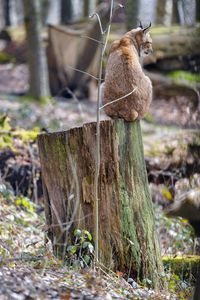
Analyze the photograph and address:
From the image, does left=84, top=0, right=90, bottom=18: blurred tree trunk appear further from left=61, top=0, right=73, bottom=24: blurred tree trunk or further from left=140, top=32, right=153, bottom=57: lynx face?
left=140, top=32, right=153, bottom=57: lynx face

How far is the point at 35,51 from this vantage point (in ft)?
52.0

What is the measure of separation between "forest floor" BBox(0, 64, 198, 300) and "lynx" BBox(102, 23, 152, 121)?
92 centimetres

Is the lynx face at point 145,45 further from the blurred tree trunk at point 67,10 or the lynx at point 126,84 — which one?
the blurred tree trunk at point 67,10

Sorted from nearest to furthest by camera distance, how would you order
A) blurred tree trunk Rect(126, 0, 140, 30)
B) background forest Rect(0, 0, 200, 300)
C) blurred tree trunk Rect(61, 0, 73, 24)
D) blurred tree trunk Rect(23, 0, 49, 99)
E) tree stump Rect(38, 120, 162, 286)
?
1. background forest Rect(0, 0, 200, 300)
2. tree stump Rect(38, 120, 162, 286)
3. blurred tree trunk Rect(126, 0, 140, 30)
4. blurred tree trunk Rect(23, 0, 49, 99)
5. blurred tree trunk Rect(61, 0, 73, 24)

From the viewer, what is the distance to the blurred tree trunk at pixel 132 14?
14.7 meters

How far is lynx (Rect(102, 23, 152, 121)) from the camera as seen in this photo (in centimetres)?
697

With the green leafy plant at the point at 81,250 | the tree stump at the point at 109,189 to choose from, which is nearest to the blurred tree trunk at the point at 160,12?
Result: the tree stump at the point at 109,189

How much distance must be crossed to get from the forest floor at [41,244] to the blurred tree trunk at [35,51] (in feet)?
3.65

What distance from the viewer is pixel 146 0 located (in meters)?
19.6

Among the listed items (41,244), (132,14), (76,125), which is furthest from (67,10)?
(41,244)

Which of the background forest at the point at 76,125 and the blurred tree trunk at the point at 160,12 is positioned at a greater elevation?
the blurred tree trunk at the point at 160,12

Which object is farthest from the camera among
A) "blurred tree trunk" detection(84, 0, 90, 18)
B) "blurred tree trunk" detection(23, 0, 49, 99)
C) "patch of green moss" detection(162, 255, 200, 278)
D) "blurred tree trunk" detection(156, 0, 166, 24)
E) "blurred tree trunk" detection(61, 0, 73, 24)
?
"blurred tree trunk" detection(61, 0, 73, 24)

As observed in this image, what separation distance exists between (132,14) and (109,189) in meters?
9.01

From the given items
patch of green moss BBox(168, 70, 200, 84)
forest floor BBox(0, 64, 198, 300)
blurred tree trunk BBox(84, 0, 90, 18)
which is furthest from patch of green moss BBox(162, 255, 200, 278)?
blurred tree trunk BBox(84, 0, 90, 18)
